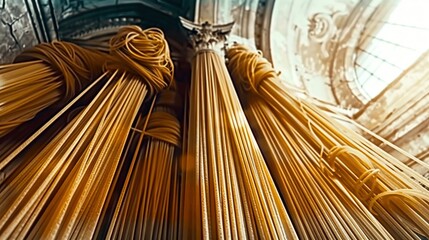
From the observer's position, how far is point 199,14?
167 cm

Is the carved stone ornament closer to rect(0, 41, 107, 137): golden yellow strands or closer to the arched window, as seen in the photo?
rect(0, 41, 107, 137): golden yellow strands

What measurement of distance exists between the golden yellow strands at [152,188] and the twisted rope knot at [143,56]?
0.13 metres

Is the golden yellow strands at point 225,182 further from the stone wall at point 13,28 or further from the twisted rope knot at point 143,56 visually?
the stone wall at point 13,28

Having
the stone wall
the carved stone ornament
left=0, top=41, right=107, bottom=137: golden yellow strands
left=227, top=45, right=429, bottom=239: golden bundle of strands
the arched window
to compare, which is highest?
the arched window

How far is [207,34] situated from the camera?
1544 mm

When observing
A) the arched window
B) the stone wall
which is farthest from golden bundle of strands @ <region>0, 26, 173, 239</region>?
the arched window

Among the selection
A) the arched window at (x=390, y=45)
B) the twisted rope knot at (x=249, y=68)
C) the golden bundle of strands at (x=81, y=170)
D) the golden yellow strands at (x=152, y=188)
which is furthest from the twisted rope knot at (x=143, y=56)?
the arched window at (x=390, y=45)

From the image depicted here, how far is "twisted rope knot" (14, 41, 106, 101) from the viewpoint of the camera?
106 cm

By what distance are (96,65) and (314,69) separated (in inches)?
56.3

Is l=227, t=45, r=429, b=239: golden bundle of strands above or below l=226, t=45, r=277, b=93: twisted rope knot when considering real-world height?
below

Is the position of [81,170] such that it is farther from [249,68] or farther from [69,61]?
[249,68]

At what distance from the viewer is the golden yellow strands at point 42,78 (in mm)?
867

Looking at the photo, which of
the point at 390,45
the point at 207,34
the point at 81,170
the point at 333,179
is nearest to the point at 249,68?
the point at 207,34

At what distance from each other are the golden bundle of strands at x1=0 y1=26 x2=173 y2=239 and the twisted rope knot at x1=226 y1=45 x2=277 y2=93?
346 millimetres
